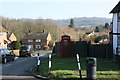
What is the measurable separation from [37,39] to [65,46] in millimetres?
69667

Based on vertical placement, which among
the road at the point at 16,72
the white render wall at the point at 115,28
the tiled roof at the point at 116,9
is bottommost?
the road at the point at 16,72

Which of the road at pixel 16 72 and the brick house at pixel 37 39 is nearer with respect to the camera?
the road at pixel 16 72

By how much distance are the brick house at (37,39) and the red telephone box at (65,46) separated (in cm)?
6490

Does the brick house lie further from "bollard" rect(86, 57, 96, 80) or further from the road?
"bollard" rect(86, 57, 96, 80)

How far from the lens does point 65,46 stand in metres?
27.6

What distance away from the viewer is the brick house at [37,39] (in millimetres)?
93875

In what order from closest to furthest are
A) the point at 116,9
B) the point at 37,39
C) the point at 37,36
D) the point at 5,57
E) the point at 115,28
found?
the point at 5,57
the point at 116,9
the point at 115,28
the point at 37,36
the point at 37,39

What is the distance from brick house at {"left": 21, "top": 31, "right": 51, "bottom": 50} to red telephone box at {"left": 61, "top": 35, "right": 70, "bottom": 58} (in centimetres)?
6490

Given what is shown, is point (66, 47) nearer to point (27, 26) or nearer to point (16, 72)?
point (16, 72)

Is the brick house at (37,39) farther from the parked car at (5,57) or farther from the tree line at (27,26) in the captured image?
the parked car at (5,57)

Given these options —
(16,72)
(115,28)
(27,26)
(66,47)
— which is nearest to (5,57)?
(66,47)

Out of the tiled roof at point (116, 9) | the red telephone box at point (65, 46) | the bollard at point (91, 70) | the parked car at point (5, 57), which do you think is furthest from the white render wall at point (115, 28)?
the bollard at point (91, 70)

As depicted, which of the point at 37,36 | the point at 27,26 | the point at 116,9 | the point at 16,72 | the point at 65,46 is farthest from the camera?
the point at 37,36

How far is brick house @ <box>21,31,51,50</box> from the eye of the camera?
93.9 m
